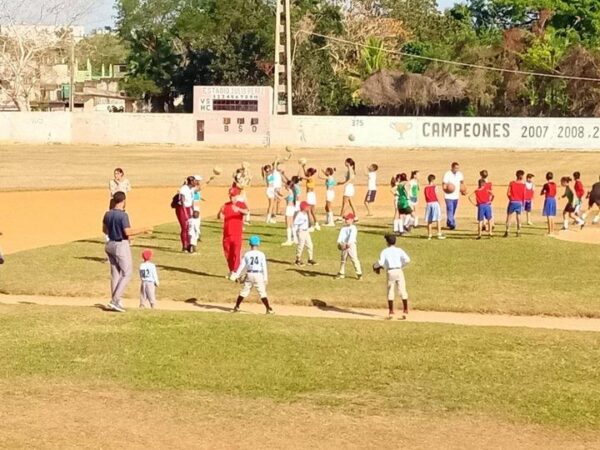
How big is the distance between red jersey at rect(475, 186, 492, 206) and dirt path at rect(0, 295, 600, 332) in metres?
8.41

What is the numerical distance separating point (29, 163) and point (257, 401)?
45.2 m

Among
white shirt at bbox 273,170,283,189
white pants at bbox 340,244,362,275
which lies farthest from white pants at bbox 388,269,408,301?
white shirt at bbox 273,170,283,189

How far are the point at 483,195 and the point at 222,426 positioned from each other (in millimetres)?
16950

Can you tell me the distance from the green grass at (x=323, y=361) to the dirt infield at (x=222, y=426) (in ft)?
1.17

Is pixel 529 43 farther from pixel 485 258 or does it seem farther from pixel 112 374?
pixel 112 374

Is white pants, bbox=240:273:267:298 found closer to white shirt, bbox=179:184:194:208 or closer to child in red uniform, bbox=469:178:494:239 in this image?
white shirt, bbox=179:184:194:208

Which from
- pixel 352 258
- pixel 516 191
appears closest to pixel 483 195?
pixel 516 191

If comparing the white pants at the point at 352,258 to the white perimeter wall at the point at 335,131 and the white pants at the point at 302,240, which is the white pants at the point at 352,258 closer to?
the white pants at the point at 302,240

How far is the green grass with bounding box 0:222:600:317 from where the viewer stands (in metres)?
19.7

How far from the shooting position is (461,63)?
82438mm

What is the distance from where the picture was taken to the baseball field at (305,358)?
36.7ft

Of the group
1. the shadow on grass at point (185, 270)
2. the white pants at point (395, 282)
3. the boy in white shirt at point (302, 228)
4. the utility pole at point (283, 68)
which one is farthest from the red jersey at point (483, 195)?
the utility pole at point (283, 68)

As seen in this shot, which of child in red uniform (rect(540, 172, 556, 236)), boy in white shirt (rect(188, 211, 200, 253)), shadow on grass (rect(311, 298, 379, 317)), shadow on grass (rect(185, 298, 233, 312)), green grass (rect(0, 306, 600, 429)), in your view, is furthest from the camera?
child in red uniform (rect(540, 172, 556, 236))

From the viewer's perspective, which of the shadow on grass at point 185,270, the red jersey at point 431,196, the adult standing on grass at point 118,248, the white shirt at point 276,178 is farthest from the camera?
the white shirt at point 276,178
